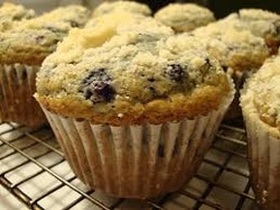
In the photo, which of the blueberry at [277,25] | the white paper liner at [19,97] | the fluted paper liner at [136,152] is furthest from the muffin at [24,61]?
the blueberry at [277,25]

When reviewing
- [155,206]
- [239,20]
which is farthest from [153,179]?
[239,20]

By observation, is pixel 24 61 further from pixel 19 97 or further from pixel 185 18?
pixel 185 18

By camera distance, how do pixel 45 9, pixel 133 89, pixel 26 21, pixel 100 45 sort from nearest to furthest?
pixel 133 89, pixel 100 45, pixel 26 21, pixel 45 9

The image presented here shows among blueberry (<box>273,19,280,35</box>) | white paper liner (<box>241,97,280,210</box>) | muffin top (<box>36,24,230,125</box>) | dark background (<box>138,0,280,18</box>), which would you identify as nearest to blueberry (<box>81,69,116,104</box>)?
muffin top (<box>36,24,230,125</box>)

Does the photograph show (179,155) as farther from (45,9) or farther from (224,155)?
(45,9)

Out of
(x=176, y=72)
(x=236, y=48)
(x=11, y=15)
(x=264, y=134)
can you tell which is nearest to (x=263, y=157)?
(x=264, y=134)
